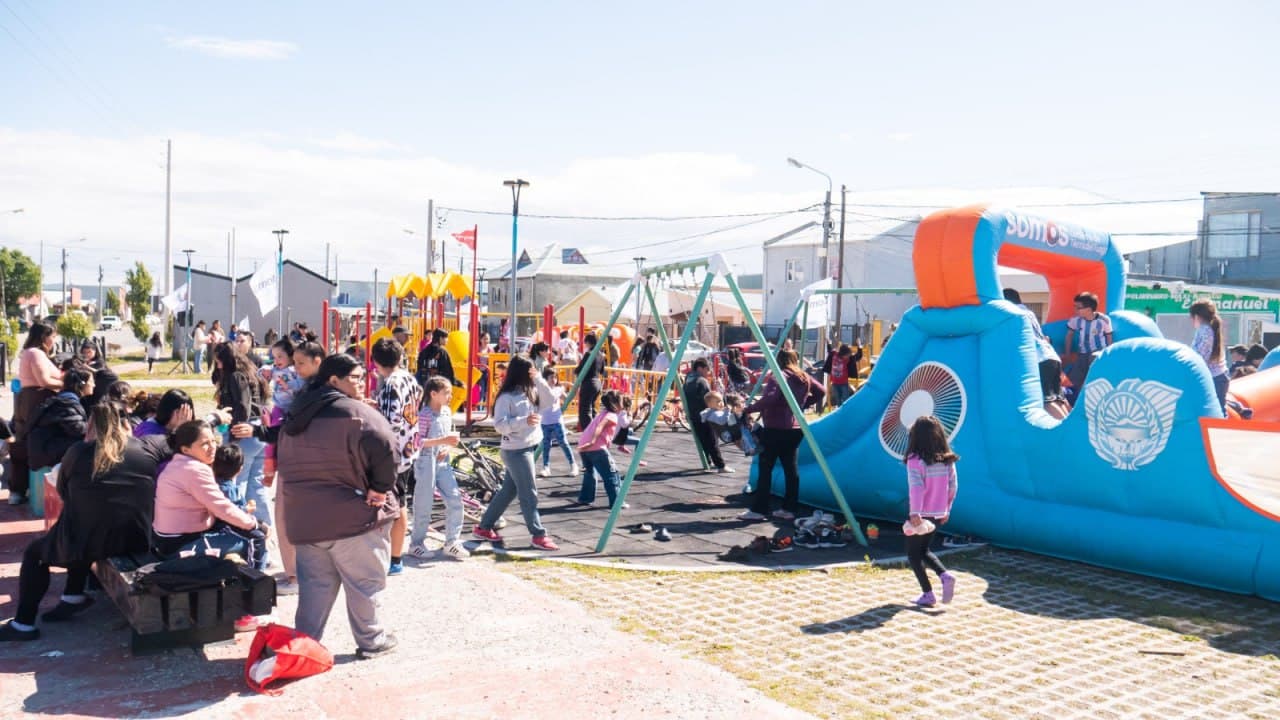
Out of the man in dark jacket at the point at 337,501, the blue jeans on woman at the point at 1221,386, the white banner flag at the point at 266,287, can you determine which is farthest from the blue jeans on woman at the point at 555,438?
the white banner flag at the point at 266,287

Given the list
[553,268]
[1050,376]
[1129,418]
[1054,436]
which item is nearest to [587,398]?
[1050,376]

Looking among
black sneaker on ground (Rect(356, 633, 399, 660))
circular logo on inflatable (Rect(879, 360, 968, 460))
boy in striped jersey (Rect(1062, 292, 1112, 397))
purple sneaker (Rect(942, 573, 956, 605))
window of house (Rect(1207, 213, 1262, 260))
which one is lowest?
black sneaker on ground (Rect(356, 633, 399, 660))

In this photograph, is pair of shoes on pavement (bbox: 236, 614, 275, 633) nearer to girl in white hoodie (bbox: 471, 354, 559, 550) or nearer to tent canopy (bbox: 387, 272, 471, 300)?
girl in white hoodie (bbox: 471, 354, 559, 550)

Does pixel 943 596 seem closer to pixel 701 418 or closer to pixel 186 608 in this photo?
pixel 186 608

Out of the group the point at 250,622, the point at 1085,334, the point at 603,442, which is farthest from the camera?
the point at 1085,334

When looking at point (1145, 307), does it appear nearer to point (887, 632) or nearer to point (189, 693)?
point (887, 632)

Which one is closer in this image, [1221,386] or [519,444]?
[519,444]

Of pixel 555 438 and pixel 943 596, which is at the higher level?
pixel 555 438

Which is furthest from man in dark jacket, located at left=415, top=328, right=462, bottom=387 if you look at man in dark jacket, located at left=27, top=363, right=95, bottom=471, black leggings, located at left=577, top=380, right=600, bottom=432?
man in dark jacket, located at left=27, top=363, right=95, bottom=471

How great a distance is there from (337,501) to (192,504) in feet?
3.96

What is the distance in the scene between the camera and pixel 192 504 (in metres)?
5.95

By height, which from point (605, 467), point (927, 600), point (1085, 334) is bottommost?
point (927, 600)

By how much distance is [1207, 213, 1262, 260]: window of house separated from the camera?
40188mm

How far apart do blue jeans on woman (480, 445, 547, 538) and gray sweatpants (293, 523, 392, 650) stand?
2.76m
